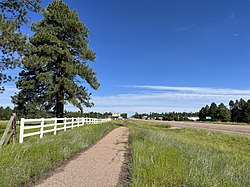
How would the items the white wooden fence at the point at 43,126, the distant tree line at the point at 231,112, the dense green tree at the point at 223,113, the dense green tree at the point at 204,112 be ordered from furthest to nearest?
1. the dense green tree at the point at 204,112
2. the dense green tree at the point at 223,113
3. the distant tree line at the point at 231,112
4. the white wooden fence at the point at 43,126

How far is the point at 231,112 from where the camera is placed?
11962 cm

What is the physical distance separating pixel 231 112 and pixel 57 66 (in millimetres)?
109703

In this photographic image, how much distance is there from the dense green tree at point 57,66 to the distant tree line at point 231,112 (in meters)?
90.2

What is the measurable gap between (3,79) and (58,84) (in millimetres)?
9899

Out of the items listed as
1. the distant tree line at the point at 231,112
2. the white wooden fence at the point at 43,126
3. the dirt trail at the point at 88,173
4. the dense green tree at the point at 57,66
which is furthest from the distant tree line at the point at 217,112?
the dirt trail at the point at 88,173

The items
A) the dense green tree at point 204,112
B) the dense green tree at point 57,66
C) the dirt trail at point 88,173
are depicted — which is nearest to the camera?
the dirt trail at point 88,173

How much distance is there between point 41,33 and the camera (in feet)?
80.5

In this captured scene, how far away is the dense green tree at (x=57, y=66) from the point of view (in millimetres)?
25672

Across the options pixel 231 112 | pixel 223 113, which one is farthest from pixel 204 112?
pixel 223 113

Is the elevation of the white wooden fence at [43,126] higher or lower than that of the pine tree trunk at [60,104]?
lower

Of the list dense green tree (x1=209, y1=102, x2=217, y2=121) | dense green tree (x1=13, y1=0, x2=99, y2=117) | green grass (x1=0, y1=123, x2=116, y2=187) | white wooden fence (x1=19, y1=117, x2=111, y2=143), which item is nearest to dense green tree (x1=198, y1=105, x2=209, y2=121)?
dense green tree (x1=209, y1=102, x2=217, y2=121)

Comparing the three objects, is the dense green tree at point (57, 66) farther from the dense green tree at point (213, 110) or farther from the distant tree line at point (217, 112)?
the dense green tree at point (213, 110)

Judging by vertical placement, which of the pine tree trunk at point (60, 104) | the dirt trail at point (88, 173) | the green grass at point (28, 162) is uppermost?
the pine tree trunk at point (60, 104)

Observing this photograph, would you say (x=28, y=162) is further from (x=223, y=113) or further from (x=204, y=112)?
(x=204, y=112)
